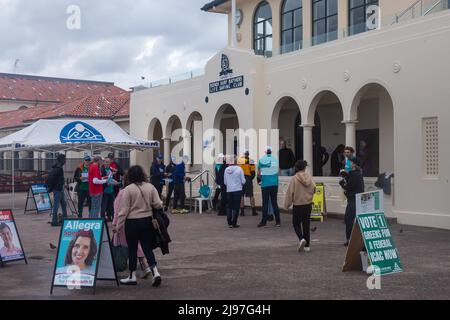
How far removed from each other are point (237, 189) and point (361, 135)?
25.3 ft

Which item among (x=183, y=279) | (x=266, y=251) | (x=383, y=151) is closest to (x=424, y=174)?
(x=383, y=151)

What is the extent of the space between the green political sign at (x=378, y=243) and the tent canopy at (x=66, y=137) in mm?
13851

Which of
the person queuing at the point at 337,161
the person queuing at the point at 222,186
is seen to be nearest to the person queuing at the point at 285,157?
the person queuing at the point at 337,161

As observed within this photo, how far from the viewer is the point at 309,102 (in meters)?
18.3

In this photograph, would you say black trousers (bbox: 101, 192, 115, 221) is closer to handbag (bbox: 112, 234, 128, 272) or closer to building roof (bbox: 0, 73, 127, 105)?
handbag (bbox: 112, 234, 128, 272)

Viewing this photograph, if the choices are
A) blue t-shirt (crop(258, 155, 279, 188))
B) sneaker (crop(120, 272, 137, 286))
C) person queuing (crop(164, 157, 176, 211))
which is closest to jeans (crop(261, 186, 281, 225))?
blue t-shirt (crop(258, 155, 279, 188))

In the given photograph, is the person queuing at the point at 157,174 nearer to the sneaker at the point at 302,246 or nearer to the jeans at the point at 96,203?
the jeans at the point at 96,203

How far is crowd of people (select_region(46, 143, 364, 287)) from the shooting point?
8133 mm

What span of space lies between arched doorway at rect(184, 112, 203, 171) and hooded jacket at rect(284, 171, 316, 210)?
1398cm

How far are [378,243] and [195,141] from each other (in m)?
17.6

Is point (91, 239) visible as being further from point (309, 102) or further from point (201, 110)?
point (201, 110)

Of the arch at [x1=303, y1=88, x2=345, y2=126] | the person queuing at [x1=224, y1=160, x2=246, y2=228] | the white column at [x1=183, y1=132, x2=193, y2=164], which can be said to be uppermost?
the arch at [x1=303, y1=88, x2=345, y2=126]

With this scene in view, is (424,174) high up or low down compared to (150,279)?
up
